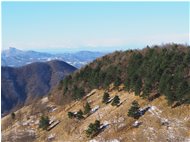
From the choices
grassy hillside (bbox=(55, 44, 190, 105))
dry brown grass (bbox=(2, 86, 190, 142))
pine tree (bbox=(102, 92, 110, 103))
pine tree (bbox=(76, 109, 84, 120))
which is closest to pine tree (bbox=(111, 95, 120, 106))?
dry brown grass (bbox=(2, 86, 190, 142))

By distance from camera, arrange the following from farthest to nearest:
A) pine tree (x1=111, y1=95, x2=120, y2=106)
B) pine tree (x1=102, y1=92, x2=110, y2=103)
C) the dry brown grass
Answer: pine tree (x1=102, y1=92, x2=110, y2=103), pine tree (x1=111, y1=95, x2=120, y2=106), the dry brown grass

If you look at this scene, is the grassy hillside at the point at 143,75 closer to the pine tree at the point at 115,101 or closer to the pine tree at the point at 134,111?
the pine tree at the point at 115,101

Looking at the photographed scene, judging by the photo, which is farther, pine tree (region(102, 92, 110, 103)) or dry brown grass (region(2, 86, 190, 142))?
pine tree (region(102, 92, 110, 103))

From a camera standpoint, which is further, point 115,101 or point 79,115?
point 79,115

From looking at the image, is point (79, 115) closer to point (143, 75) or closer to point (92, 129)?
point (92, 129)

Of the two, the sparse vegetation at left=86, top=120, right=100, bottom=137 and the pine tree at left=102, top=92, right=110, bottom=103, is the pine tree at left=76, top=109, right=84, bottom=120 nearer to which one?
the pine tree at left=102, top=92, right=110, bottom=103

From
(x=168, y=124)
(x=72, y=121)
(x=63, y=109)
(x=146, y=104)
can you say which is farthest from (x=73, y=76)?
(x=168, y=124)

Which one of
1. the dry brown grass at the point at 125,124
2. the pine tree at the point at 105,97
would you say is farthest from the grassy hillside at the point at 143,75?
the pine tree at the point at 105,97

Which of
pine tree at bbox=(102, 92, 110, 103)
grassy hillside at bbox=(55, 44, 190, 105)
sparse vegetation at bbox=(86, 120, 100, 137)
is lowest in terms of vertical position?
sparse vegetation at bbox=(86, 120, 100, 137)

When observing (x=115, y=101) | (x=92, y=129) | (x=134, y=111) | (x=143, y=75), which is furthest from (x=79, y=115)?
(x=143, y=75)
